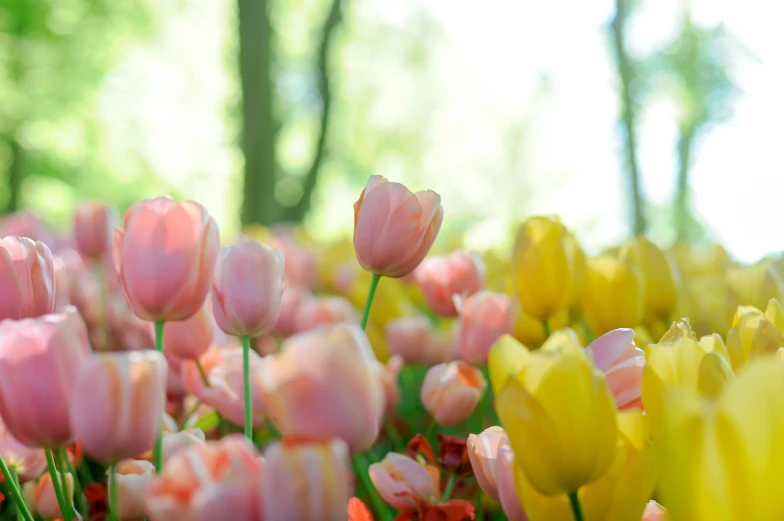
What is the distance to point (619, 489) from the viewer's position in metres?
0.46

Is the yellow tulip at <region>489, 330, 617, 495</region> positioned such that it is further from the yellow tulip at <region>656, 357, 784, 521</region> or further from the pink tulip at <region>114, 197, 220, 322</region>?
the pink tulip at <region>114, 197, 220, 322</region>

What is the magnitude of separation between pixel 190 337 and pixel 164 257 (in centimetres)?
27

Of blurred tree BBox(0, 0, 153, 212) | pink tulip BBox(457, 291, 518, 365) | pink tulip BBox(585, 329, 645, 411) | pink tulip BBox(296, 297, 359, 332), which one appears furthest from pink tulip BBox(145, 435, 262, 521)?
blurred tree BBox(0, 0, 153, 212)

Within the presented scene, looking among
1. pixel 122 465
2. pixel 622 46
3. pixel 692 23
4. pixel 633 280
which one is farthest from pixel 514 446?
pixel 692 23

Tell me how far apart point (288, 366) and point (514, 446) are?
0.15 m

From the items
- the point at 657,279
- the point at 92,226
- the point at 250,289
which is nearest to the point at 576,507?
the point at 250,289

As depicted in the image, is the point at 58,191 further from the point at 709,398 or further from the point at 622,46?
the point at 709,398

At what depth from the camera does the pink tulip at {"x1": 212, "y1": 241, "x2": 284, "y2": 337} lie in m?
0.62

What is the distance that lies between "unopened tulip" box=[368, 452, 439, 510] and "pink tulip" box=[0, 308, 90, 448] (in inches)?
11.6

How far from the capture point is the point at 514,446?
16.9 inches

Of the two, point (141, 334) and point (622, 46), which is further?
point (622, 46)

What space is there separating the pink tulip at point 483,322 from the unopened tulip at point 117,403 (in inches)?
20.2

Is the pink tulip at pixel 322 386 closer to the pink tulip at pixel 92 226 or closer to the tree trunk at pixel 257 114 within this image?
the pink tulip at pixel 92 226

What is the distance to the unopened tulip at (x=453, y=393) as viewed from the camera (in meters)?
0.79
